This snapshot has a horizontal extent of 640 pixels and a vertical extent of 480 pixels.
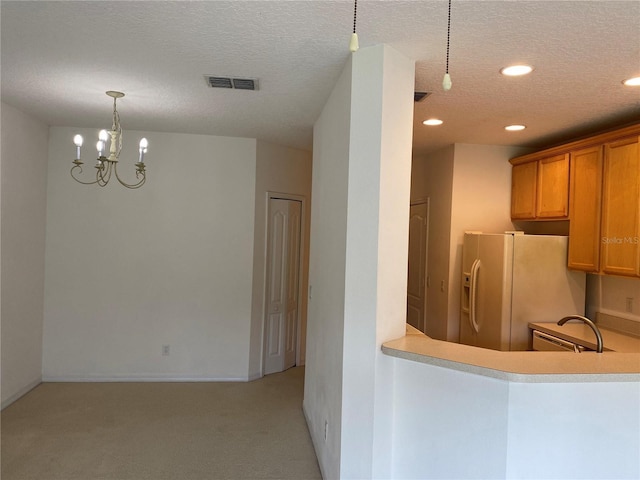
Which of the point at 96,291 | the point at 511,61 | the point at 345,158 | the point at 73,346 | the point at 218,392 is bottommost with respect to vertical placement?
the point at 218,392

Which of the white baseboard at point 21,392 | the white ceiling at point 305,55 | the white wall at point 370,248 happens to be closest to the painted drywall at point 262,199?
the white ceiling at point 305,55

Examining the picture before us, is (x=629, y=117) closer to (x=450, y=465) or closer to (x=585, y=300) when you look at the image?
(x=585, y=300)

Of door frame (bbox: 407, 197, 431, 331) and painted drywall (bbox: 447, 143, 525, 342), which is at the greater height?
painted drywall (bbox: 447, 143, 525, 342)

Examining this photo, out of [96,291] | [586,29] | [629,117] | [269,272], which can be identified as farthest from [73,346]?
[629,117]

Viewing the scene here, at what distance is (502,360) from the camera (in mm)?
2230

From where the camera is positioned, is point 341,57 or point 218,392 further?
point 218,392

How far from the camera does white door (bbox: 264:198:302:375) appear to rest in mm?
5465

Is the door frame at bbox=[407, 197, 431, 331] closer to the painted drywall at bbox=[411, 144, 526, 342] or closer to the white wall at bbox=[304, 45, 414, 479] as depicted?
the painted drywall at bbox=[411, 144, 526, 342]

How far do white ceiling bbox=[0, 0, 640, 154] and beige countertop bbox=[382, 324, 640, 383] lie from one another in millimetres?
1518

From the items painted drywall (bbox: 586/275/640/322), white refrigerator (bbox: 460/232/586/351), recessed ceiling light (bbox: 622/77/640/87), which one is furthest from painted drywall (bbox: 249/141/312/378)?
recessed ceiling light (bbox: 622/77/640/87)

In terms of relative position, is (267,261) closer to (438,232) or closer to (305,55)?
(438,232)

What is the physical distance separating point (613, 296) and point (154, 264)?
4.26 metres

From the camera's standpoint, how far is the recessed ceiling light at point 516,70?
2.70 metres

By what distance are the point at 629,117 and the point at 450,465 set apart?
300cm
